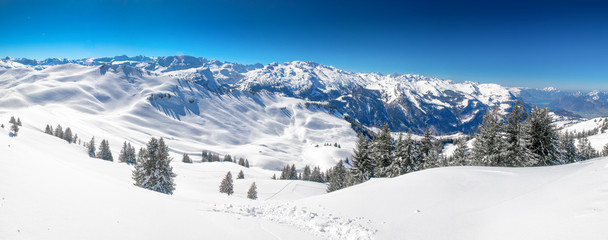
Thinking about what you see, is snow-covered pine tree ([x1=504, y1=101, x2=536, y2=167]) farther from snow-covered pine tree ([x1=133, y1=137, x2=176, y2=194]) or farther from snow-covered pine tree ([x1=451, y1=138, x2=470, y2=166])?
snow-covered pine tree ([x1=133, y1=137, x2=176, y2=194])

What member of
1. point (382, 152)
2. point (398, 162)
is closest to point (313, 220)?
point (398, 162)

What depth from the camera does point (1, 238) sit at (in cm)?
710

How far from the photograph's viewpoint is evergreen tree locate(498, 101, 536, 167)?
109 feet

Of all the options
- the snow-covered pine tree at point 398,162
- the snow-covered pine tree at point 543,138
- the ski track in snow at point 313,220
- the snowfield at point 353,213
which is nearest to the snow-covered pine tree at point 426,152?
the snow-covered pine tree at point 398,162

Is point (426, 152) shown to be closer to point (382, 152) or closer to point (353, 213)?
point (382, 152)

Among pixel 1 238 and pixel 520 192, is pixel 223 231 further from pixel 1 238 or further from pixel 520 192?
pixel 520 192

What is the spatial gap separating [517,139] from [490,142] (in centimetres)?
306

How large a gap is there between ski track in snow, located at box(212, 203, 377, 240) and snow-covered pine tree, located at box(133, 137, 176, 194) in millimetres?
22359

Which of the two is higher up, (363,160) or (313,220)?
(363,160)

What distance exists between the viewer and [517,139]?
34500 millimetres

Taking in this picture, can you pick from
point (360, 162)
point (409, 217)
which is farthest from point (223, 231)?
point (360, 162)

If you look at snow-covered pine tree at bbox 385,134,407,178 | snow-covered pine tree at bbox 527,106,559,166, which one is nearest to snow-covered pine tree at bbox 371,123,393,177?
snow-covered pine tree at bbox 385,134,407,178

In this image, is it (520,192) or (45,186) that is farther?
(520,192)

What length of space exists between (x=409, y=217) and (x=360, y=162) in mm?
27396
